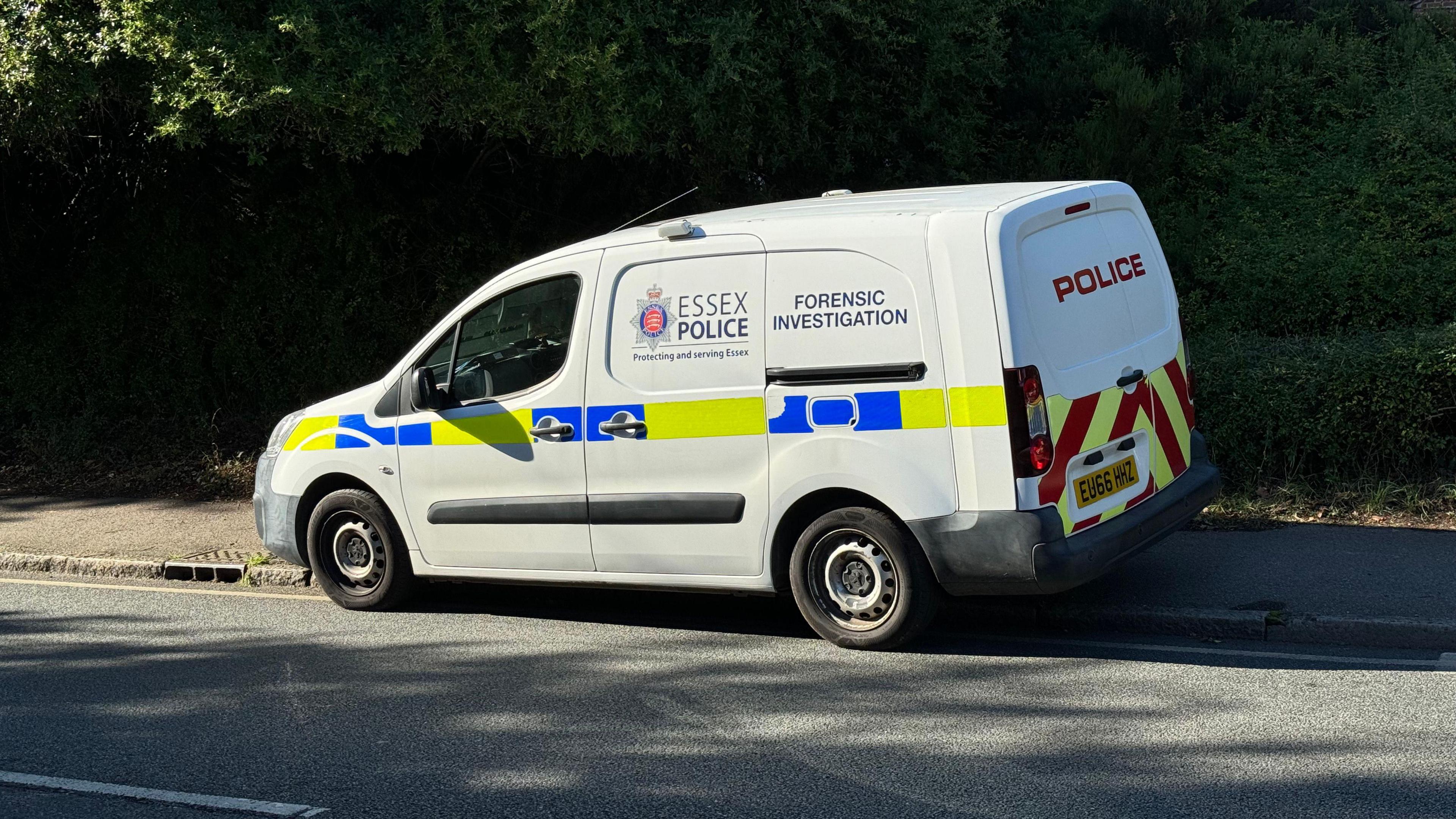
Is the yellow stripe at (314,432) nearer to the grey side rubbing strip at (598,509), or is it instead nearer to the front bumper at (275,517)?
the front bumper at (275,517)

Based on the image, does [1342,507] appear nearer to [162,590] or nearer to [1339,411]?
[1339,411]

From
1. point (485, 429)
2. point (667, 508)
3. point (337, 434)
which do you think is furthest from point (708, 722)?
point (337, 434)

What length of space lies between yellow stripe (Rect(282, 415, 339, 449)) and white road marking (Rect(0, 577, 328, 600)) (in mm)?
960

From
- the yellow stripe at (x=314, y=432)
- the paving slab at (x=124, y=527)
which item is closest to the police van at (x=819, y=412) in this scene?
the yellow stripe at (x=314, y=432)

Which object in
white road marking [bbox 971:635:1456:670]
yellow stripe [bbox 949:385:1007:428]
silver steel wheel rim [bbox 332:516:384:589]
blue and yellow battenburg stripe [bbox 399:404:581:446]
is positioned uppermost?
blue and yellow battenburg stripe [bbox 399:404:581:446]

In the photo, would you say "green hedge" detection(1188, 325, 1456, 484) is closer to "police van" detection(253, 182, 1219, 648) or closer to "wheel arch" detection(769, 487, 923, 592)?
"police van" detection(253, 182, 1219, 648)

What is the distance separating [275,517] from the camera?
25.0ft

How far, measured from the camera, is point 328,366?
40.9ft

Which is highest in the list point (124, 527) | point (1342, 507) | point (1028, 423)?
point (1028, 423)

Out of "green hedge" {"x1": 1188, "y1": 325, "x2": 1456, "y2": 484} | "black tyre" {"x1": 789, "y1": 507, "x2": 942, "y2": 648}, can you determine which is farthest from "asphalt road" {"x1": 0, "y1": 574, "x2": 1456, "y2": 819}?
"green hedge" {"x1": 1188, "y1": 325, "x2": 1456, "y2": 484}

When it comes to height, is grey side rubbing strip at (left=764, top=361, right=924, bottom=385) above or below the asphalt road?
above

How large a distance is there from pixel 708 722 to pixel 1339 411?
15.5ft

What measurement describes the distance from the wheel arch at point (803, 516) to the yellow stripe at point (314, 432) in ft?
8.75

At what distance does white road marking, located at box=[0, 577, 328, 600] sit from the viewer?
7906mm
